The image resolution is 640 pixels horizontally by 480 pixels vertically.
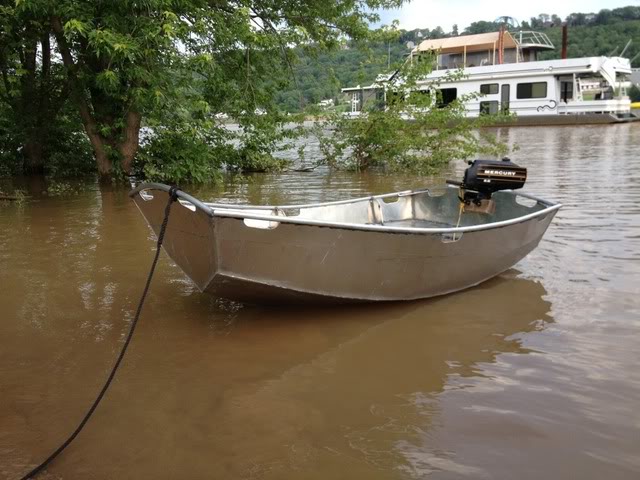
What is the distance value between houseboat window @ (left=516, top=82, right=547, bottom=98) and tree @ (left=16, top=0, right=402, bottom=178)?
73.0 ft

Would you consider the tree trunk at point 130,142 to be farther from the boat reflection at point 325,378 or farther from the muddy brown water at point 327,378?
the boat reflection at point 325,378

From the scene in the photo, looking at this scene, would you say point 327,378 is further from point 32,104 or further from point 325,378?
point 32,104

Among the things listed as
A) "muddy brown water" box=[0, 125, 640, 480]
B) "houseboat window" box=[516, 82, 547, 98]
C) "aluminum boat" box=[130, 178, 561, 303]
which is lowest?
"muddy brown water" box=[0, 125, 640, 480]

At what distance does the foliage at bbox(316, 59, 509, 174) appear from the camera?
1555cm

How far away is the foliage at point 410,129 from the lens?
15.5 meters

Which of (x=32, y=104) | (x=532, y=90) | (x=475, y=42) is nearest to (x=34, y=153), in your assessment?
(x=32, y=104)

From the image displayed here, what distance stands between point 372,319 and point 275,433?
199cm

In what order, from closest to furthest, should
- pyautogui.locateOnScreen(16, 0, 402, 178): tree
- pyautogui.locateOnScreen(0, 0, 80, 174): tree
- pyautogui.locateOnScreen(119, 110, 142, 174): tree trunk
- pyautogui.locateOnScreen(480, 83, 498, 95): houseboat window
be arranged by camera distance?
pyautogui.locateOnScreen(16, 0, 402, 178): tree < pyautogui.locateOnScreen(119, 110, 142, 174): tree trunk < pyautogui.locateOnScreen(0, 0, 80, 174): tree < pyautogui.locateOnScreen(480, 83, 498, 95): houseboat window

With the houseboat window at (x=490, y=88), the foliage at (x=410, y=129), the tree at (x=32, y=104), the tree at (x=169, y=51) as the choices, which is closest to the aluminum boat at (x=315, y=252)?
the tree at (x=169, y=51)

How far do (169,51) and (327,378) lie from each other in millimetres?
8014

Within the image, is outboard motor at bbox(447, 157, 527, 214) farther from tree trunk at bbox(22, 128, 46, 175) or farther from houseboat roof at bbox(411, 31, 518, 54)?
houseboat roof at bbox(411, 31, 518, 54)

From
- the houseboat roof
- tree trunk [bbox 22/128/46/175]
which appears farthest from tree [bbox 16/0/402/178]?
the houseboat roof

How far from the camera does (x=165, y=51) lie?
1064 cm

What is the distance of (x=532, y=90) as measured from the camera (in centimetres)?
3450
